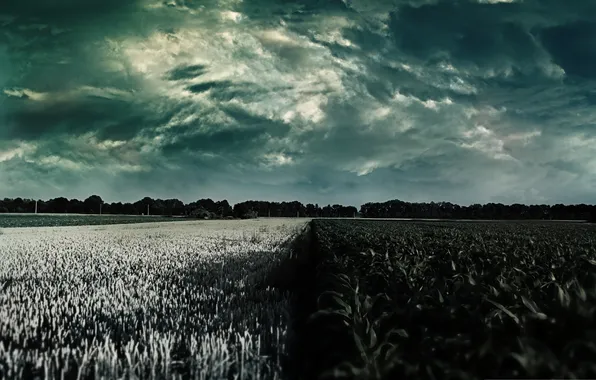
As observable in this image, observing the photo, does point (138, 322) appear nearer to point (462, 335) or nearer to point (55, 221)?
point (462, 335)

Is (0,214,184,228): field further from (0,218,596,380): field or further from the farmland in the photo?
the farmland

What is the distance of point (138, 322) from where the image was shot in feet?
19.1

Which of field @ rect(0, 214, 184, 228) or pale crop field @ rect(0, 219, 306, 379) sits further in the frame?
field @ rect(0, 214, 184, 228)

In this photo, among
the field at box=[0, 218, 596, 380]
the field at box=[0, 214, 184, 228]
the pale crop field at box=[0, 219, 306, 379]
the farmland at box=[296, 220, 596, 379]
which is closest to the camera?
the farmland at box=[296, 220, 596, 379]

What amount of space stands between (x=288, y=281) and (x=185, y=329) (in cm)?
448

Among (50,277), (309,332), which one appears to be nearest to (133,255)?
(50,277)

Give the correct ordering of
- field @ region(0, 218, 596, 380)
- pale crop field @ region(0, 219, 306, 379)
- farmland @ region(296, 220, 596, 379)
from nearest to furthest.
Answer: farmland @ region(296, 220, 596, 379), field @ region(0, 218, 596, 380), pale crop field @ region(0, 219, 306, 379)

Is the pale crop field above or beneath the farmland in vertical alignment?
beneath

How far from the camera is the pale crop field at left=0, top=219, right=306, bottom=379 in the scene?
4031mm

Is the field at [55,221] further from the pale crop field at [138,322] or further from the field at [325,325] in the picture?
the field at [325,325]

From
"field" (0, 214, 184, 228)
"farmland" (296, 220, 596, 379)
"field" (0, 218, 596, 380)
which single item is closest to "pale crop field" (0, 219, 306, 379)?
"field" (0, 218, 596, 380)

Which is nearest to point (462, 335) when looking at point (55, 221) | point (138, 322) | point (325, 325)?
point (325, 325)

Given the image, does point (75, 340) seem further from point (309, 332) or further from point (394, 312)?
point (394, 312)

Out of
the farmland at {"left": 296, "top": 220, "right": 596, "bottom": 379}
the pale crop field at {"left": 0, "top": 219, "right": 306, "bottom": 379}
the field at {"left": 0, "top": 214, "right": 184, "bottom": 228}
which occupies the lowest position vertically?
the pale crop field at {"left": 0, "top": 219, "right": 306, "bottom": 379}
